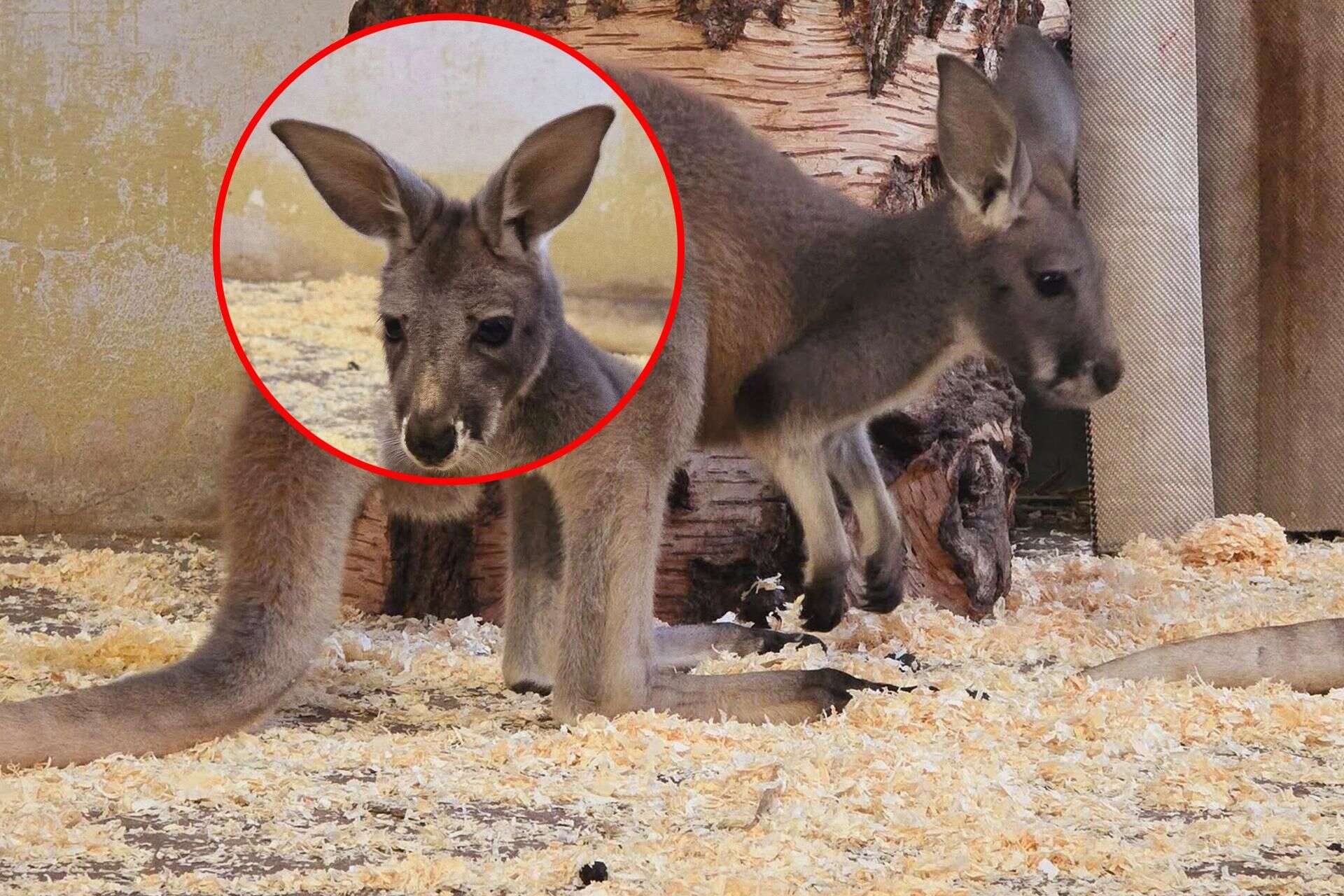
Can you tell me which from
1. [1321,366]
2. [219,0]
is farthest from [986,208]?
[219,0]

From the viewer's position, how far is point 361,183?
5.29 feet

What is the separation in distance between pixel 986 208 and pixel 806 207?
30 cm

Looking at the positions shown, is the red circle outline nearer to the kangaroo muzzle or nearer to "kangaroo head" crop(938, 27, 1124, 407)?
the kangaroo muzzle

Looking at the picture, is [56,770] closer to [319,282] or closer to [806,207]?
[319,282]

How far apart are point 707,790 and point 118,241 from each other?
3.57 m

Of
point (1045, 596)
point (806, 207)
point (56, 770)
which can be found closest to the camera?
point (56, 770)

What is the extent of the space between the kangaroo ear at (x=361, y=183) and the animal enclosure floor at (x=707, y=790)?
2.22ft

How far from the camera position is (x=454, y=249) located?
1.66 metres

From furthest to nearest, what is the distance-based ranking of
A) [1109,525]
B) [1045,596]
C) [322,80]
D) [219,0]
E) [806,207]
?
[219,0] < [1109,525] < [1045,596] < [806,207] < [322,80]

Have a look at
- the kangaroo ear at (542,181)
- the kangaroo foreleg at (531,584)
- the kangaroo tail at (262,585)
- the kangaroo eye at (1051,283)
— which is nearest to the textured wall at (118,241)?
the kangaroo foreleg at (531,584)

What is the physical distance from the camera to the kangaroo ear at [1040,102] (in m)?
1.86

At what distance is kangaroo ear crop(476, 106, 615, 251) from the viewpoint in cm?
160

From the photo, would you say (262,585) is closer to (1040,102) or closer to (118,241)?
(1040,102)

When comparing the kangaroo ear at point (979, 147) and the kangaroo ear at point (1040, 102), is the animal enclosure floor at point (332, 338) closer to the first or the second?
the kangaroo ear at point (979, 147)
